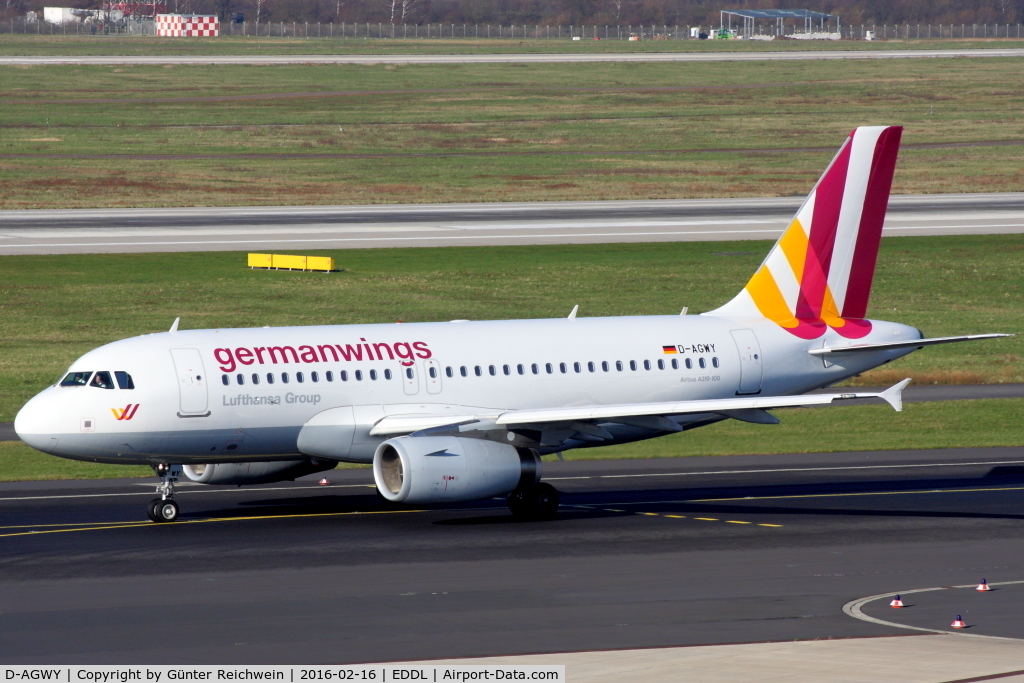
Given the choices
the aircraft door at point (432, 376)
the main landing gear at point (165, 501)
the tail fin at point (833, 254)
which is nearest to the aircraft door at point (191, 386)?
the main landing gear at point (165, 501)

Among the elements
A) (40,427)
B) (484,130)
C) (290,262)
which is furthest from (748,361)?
(484,130)

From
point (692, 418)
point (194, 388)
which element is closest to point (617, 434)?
point (692, 418)

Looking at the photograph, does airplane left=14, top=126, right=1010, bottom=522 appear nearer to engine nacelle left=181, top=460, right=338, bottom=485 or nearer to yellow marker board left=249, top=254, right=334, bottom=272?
engine nacelle left=181, top=460, right=338, bottom=485

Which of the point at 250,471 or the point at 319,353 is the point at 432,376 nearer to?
the point at 319,353

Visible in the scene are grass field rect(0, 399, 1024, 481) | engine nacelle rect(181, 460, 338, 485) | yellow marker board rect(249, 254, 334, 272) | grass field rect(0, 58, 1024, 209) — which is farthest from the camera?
grass field rect(0, 58, 1024, 209)

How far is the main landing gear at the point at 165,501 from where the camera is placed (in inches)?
1353

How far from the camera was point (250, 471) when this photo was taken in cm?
3691

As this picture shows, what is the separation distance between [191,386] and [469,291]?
38454 millimetres

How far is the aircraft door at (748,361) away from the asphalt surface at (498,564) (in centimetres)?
272

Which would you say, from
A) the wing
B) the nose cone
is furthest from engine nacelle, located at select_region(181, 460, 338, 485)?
the nose cone

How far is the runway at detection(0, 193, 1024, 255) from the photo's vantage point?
8256 cm

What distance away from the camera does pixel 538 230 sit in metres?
87.5

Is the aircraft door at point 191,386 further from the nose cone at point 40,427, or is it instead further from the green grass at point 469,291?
the green grass at point 469,291

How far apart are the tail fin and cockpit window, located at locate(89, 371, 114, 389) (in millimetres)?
16478
